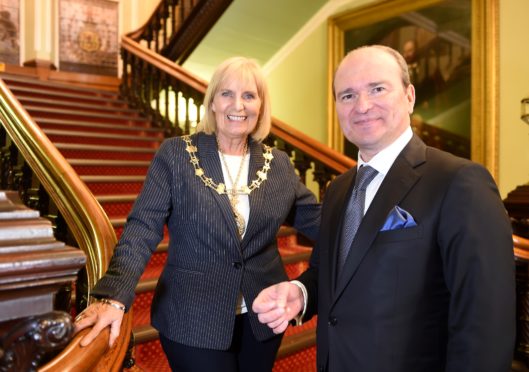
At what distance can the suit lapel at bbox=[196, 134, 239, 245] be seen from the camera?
1653mm

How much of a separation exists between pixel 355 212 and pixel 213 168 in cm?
62

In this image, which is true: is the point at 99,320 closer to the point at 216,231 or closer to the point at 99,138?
the point at 216,231

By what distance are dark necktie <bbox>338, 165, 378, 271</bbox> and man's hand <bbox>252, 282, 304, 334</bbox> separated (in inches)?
6.8

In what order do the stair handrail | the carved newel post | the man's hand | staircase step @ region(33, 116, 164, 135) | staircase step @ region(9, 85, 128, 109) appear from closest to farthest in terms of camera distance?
the carved newel post < the man's hand < the stair handrail < staircase step @ region(33, 116, 164, 135) < staircase step @ region(9, 85, 128, 109)

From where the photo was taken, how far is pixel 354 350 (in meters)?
1.20

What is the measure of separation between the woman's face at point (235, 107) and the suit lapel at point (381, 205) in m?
0.70

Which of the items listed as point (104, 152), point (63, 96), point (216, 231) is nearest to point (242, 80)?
point (216, 231)

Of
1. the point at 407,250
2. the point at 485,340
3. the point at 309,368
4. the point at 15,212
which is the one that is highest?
the point at 15,212

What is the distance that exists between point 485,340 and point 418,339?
0.16m

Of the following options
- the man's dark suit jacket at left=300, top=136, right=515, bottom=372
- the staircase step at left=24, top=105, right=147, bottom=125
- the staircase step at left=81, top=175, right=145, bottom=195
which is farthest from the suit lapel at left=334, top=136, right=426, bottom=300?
the staircase step at left=24, top=105, right=147, bottom=125

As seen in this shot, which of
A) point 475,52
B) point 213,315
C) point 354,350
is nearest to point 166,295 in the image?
point 213,315

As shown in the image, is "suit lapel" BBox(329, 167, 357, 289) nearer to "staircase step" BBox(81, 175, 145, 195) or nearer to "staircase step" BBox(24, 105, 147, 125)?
"staircase step" BBox(81, 175, 145, 195)

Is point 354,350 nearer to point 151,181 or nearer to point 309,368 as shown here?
point 151,181

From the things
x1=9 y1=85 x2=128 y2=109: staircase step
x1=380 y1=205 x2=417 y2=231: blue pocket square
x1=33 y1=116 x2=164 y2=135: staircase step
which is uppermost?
x1=9 y1=85 x2=128 y2=109: staircase step
